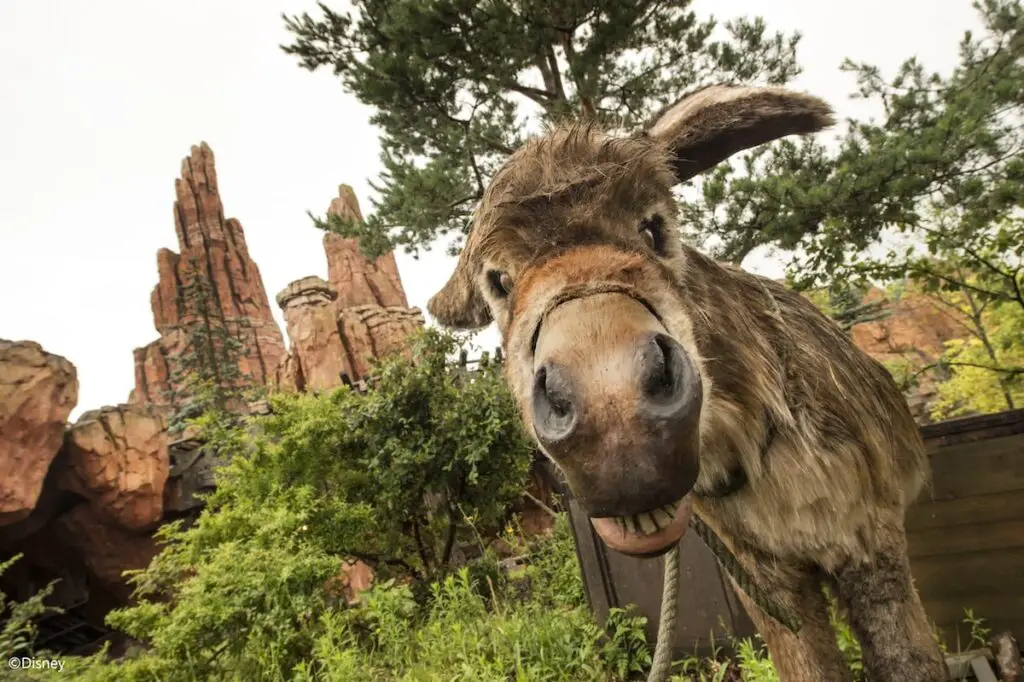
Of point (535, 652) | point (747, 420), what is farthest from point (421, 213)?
point (747, 420)

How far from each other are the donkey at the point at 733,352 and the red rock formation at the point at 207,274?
51.9 m

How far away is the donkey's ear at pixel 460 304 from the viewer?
2113 mm

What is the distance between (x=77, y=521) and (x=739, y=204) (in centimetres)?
1912

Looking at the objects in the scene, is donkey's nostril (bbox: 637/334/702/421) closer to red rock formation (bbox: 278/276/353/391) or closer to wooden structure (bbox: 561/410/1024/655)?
wooden structure (bbox: 561/410/1024/655)

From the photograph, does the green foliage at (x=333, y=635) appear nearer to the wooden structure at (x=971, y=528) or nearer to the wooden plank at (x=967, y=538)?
the wooden structure at (x=971, y=528)

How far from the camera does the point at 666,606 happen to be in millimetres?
1782

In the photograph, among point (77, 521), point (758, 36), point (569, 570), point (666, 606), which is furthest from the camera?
point (77, 521)

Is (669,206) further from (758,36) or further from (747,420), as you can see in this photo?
(758,36)

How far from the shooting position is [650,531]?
1.03 m

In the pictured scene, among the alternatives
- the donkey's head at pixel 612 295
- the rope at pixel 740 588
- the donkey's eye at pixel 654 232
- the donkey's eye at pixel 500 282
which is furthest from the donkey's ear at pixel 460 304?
the rope at pixel 740 588

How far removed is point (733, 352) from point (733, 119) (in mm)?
758

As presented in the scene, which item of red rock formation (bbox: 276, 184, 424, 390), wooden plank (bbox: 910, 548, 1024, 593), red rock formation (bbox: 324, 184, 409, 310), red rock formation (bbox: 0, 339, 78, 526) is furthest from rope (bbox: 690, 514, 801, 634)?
red rock formation (bbox: 324, 184, 409, 310)

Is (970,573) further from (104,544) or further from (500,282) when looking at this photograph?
(104,544)

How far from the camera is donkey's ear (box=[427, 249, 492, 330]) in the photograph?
2.11 metres
